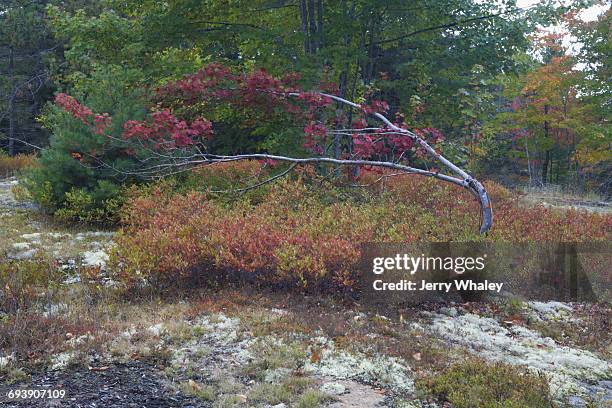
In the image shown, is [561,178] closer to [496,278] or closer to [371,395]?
[496,278]

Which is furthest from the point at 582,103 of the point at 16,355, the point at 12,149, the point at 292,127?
the point at 12,149

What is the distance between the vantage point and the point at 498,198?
9547mm

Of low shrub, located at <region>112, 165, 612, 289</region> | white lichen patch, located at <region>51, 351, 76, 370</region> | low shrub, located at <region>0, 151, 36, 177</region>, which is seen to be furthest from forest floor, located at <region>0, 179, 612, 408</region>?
low shrub, located at <region>0, 151, 36, 177</region>

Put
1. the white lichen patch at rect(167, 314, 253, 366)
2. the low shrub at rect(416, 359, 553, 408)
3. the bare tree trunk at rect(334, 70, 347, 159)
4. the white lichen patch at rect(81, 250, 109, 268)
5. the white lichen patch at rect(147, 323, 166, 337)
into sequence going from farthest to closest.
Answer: the bare tree trunk at rect(334, 70, 347, 159) → the white lichen patch at rect(81, 250, 109, 268) → the white lichen patch at rect(147, 323, 166, 337) → the white lichen patch at rect(167, 314, 253, 366) → the low shrub at rect(416, 359, 553, 408)

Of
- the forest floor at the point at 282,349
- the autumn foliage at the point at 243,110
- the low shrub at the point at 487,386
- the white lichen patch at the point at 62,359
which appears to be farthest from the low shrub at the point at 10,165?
the low shrub at the point at 487,386

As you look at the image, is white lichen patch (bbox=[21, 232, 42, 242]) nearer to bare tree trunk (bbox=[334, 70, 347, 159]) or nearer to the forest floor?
the forest floor

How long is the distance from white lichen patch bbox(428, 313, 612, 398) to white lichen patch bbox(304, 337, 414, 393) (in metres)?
0.80

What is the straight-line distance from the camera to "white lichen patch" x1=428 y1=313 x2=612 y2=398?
4.04 meters

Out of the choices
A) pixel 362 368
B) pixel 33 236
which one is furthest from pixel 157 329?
pixel 33 236

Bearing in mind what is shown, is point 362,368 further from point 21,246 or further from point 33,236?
point 33,236

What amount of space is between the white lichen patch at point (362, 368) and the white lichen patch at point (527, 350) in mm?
801

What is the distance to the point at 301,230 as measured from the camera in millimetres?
5793

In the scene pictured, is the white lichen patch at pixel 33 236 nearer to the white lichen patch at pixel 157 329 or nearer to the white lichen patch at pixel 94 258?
the white lichen patch at pixel 94 258

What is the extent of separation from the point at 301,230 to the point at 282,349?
186 centimetres
